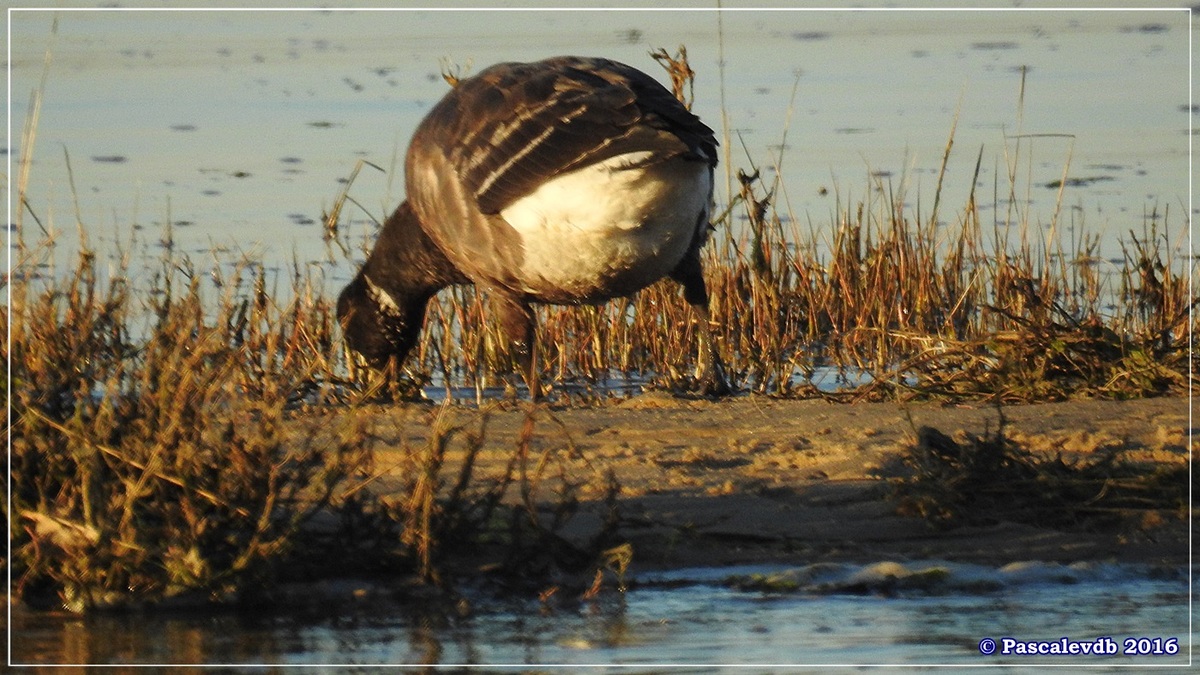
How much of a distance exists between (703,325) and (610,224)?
1529 mm

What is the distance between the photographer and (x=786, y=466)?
19.3 ft

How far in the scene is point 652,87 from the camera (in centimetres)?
672

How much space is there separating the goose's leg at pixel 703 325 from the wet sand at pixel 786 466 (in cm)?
35

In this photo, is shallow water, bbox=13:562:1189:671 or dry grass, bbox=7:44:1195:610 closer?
shallow water, bbox=13:562:1189:671

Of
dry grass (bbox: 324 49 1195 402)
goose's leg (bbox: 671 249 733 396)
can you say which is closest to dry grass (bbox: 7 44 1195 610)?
dry grass (bbox: 324 49 1195 402)

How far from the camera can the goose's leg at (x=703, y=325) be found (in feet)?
25.7

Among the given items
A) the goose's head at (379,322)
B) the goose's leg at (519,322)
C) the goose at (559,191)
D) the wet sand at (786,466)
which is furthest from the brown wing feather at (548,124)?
the goose's head at (379,322)

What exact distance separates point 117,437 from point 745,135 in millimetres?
8796

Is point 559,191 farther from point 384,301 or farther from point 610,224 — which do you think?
point 384,301

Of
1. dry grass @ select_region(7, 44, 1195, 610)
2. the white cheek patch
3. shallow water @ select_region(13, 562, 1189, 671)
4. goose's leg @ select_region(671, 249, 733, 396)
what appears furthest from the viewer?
the white cheek patch

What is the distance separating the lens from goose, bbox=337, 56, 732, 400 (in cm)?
630

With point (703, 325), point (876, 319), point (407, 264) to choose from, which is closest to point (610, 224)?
point (703, 325)

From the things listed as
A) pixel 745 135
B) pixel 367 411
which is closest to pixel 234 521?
pixel 367 411

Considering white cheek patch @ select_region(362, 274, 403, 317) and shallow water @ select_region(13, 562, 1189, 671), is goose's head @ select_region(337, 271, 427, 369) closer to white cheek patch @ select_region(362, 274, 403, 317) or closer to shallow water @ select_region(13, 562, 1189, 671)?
white cheek patch @ select_region(362, 274, 403, 317)
